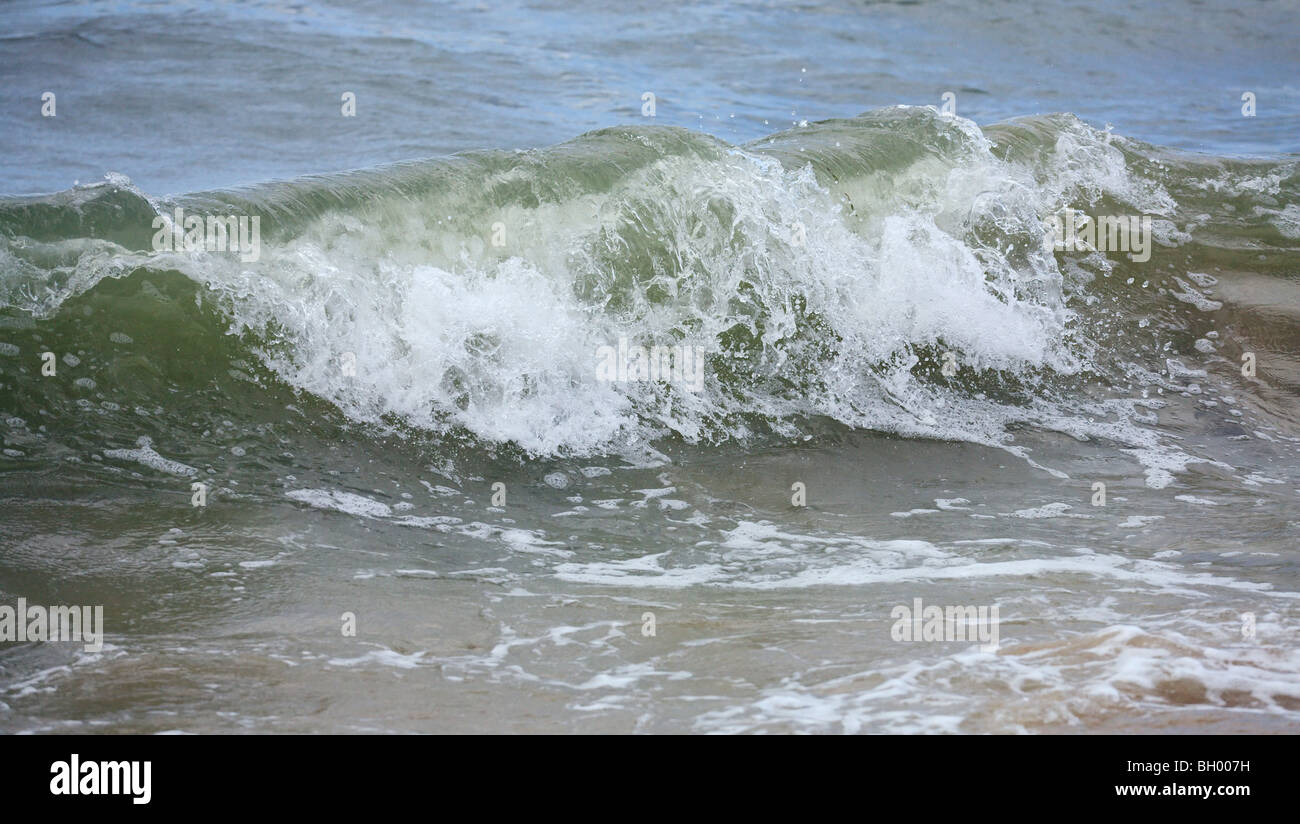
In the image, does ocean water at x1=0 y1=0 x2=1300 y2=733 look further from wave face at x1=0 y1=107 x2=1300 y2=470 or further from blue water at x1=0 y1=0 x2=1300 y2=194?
blue water at x1=0 y1=0 x2=1300 y2=194

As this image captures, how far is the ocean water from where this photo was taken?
321 cm

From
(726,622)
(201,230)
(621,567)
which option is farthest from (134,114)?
(726,622)

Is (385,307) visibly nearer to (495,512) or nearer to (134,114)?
(495,512)

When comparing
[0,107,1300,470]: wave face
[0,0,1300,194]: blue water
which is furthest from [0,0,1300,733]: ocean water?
[0,0,1300,194]: blue water

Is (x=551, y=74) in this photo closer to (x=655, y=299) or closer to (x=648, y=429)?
(x=655, y=299)

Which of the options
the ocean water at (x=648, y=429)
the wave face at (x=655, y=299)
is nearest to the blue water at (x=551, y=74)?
the ocean water at (x=648, y=429)

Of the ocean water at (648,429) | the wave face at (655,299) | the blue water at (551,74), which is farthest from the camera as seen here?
the blue water at (551,74)

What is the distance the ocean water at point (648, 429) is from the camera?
3215 mm

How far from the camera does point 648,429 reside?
5.46 metres

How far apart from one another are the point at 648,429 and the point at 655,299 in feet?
2.67

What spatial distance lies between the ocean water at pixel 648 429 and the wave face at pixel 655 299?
0.02 m

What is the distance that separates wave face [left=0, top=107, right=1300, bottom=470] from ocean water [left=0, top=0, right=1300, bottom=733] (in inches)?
0.8

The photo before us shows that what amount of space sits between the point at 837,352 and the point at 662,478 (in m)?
1.48

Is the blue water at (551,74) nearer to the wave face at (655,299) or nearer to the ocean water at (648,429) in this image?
the ocean water at (648,429)
